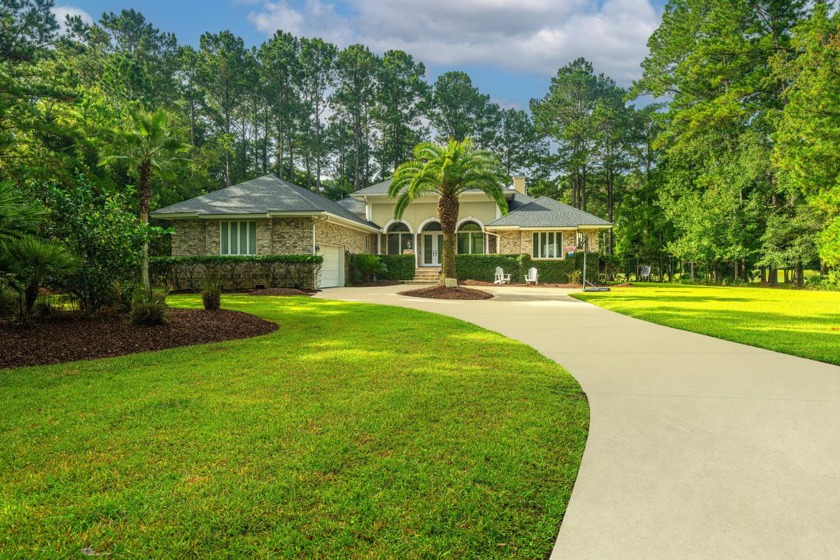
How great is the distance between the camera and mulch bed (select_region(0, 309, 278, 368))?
19.0 feet

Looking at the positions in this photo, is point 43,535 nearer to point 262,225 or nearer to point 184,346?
point 184,346

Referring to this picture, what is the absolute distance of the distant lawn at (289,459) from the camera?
197cm

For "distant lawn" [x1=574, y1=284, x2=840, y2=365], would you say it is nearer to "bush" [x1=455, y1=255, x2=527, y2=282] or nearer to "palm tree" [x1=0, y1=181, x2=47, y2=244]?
"palm tree" [x1=0, y1=181, x2=47, y2=244]

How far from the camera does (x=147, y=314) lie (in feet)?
24.6

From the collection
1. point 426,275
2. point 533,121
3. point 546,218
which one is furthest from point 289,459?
point 533,121

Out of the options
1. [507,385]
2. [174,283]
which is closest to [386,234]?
[174,283]

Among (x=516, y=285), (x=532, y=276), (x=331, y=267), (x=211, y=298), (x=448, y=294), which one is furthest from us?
(x=532, y=276)

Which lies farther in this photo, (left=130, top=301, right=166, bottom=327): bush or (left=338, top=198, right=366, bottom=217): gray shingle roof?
(left=338, top=198, right=366, bottom=217): gray shingle roof

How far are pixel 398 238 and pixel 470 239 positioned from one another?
4.71 meters

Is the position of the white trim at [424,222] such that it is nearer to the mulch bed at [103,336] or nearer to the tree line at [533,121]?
the tree line at [533,121]

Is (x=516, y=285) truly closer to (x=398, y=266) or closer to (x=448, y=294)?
(x=398, y=266)

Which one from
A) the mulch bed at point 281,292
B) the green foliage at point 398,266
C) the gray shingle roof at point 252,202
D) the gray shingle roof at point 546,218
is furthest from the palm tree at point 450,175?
the green foliage at point 398,266

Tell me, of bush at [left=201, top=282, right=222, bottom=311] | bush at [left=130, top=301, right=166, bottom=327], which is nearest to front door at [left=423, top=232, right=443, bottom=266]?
bush at [left=201, top=282, right=222, bottom=311]

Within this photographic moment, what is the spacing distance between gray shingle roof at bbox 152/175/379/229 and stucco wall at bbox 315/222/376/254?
81 centimetres
